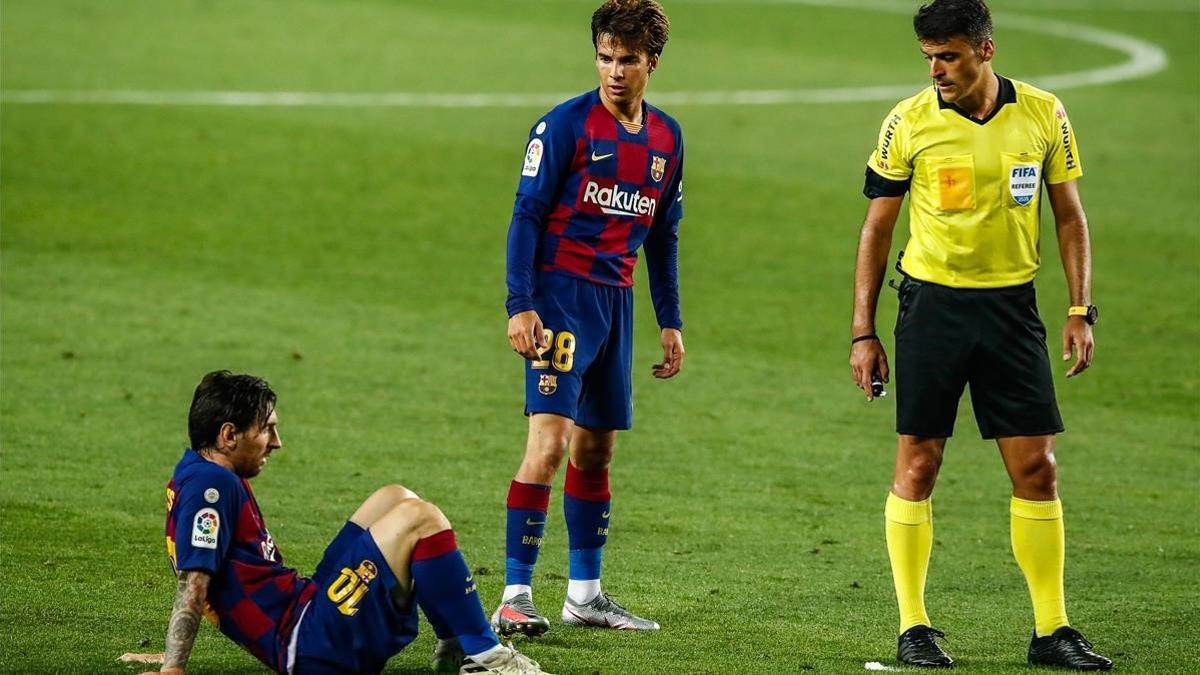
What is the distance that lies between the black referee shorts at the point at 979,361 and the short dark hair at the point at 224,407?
225 cm

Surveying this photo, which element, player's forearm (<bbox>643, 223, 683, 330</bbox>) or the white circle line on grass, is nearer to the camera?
player's forearm (<bbox>643, 223, 683, 330</bbox>)

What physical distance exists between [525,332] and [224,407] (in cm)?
138

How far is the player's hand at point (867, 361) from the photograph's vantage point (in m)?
6.58

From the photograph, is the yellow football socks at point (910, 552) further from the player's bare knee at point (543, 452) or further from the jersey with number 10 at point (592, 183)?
the jersey with number 10 at point (592, 183)

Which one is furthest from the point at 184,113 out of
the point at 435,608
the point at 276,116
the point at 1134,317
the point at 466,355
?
the point at 435,608

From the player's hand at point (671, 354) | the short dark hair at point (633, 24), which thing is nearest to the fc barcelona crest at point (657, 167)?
the short dark hair at point (633, 24)

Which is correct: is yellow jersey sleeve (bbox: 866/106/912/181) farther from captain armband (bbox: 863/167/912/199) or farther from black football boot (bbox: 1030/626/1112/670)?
black football boot (bbox: 1030/626/1112/670)

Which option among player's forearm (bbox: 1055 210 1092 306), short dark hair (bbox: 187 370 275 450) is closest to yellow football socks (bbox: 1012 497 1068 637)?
player's forearm (bbox: 1055 210 1092 306)

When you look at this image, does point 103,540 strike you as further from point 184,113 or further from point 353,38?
point 353,38

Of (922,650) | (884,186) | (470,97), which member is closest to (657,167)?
(884,186)

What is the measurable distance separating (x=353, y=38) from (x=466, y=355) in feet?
49.9

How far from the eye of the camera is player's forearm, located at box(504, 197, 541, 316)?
682 cm

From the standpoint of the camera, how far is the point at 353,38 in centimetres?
2730

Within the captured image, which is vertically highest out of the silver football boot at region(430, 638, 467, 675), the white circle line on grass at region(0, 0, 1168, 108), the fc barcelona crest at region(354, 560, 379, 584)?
the white circle line on grass at region(0, 0, 1168, 108)
